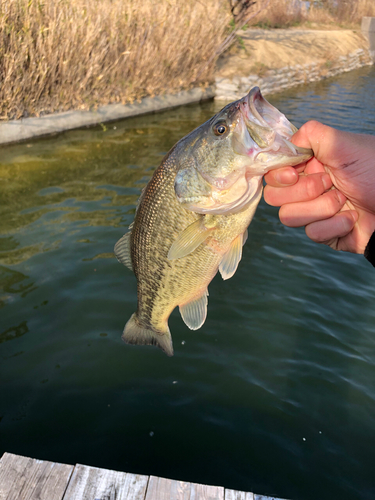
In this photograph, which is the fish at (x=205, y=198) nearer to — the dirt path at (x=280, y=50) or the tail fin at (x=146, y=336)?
the tail fin at (x=146, y=336)

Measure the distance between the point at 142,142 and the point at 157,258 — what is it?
8.98m

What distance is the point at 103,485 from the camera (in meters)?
2.58

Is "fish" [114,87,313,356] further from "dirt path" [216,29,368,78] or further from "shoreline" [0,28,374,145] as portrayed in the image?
"dirt path" [216,29,368,78]

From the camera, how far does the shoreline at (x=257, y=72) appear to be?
1068 cm

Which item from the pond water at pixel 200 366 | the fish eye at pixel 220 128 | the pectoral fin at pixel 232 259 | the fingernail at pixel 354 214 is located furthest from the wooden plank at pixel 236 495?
the fish eye at pixel 220 128

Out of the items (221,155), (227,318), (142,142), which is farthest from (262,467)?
(142,142)

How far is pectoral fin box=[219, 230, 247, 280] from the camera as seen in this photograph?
237cm

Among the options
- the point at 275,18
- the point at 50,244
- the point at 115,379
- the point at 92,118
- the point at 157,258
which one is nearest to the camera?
the point at 157,258

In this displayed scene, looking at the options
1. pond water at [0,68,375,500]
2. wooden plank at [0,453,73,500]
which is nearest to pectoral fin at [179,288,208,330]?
wooden plank at [0,453,73,500]

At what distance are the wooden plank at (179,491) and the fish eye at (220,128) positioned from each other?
2.13 metres

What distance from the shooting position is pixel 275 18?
91.5ft

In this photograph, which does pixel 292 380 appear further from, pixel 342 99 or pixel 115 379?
pixel 342 99

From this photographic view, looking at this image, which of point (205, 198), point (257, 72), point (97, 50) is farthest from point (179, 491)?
point (257, 72)

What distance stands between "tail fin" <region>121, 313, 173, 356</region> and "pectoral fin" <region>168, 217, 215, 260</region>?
937mm
